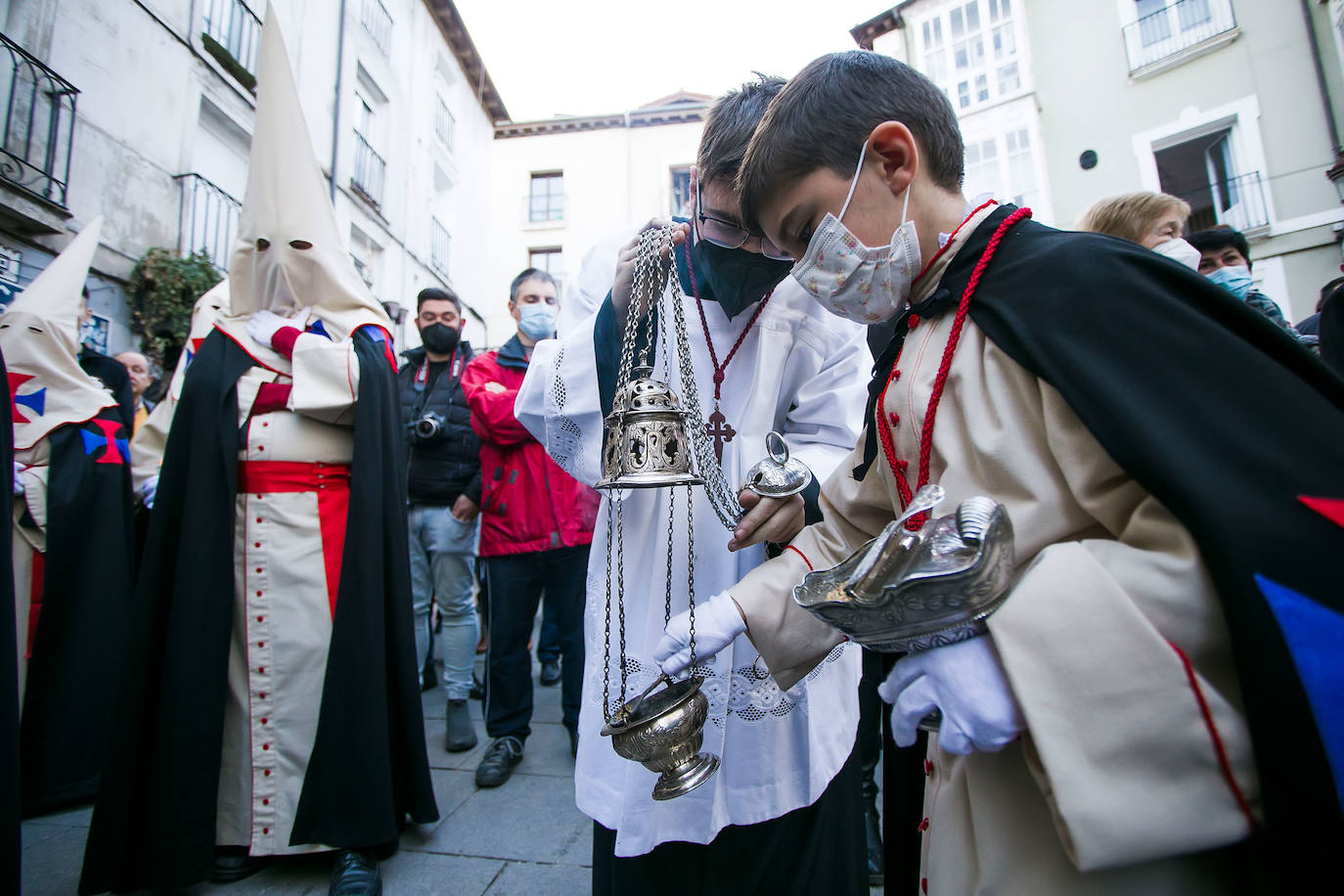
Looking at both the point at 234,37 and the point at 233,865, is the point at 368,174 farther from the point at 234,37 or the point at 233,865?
the point at 233,865

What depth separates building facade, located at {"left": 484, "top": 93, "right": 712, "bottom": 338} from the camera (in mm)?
19547

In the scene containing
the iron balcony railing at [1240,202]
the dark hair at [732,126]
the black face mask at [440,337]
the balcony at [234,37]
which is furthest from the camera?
the iron balcony railing at [1240,202]

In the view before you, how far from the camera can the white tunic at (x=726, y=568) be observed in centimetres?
145

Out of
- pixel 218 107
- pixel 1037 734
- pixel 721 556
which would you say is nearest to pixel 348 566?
pixel 721 556

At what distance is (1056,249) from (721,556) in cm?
95

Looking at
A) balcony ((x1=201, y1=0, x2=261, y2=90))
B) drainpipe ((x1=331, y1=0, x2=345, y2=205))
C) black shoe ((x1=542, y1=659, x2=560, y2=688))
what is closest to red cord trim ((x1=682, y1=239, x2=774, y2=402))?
black shoe ((x1=542, y1=659, x2=560, y2=688))

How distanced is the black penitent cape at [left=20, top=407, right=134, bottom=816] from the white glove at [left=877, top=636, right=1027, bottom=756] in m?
3.87

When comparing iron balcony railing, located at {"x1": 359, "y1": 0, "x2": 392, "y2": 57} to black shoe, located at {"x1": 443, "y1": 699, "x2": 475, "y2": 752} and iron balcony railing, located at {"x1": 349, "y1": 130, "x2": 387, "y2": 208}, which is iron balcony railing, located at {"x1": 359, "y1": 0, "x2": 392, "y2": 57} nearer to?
iron balcony railing, located at {"x1": 349, "y1": 130, "x2": 387, "y2": 208}

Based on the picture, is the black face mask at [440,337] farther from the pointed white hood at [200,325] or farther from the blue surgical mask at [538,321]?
the pointed white hood at [200,325]

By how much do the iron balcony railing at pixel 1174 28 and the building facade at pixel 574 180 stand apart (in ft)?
34.6

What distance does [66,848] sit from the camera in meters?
2.54

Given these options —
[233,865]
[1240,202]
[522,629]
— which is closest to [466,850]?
[233,865]

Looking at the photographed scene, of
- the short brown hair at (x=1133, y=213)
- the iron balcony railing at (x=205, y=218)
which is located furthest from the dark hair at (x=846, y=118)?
the iron balcony railing at (x=205, y=218)

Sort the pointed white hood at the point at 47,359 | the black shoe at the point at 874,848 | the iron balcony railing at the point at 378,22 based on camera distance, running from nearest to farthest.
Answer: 1. the black shoe at the point at 874,848
2. the pointed white hood at the point at 47,359
3. the iron balcony railing at the point at 378,22
